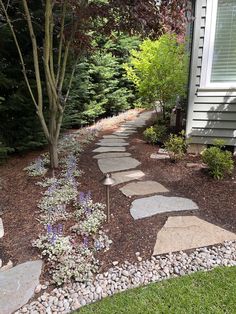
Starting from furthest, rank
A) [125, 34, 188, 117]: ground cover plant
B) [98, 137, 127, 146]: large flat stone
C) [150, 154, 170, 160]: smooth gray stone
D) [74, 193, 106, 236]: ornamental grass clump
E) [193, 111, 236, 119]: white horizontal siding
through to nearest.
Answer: [125, 34, 188, 117]: ground cover plant
[98, 137, 127, 146]: large flat stone
[150, 154, 170, 160]: smooth gray stone
[193, 111, 236, 119]: white horizontal siding
[74, 193, 106, 236]: ornamental grass clump

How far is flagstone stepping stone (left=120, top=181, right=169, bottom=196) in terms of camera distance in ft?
10.4

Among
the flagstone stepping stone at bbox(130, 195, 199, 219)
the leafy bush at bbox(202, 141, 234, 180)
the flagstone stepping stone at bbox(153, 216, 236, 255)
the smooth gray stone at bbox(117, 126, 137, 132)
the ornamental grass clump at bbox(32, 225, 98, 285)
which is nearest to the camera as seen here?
the ornamental grass clump at bbox(32, 225, 98, 285)

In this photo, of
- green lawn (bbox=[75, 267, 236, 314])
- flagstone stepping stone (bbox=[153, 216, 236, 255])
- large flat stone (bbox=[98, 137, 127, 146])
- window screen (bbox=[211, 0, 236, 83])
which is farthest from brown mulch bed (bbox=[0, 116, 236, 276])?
window screen (bbox=[211, 0, 236, 83])

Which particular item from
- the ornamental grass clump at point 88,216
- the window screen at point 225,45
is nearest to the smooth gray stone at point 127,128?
the window screen at point 225,45

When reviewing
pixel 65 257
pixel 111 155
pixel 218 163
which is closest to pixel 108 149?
pixel 111 155

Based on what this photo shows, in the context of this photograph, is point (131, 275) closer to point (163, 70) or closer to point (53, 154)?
point (53, 154)

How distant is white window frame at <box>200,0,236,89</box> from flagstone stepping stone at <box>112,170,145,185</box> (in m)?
1.70

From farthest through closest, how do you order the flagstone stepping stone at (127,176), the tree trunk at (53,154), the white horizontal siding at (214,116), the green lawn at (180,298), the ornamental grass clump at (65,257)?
the white horizontal siding at (214,116) < the tree trunk at (53,154) < the flagstone stepping stone at (127,176) < the ornamental grass clump at (65,257) < the green lawn at (180,298)

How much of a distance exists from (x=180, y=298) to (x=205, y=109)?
3173 millimetres

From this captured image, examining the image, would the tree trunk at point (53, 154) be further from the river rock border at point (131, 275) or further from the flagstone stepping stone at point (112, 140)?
the river rock border at point (131, 275)

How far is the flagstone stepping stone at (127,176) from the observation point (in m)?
3.52

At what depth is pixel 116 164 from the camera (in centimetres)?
410

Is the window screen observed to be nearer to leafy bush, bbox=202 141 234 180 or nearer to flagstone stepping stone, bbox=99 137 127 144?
leafy bush, bbox=202 141 234 180

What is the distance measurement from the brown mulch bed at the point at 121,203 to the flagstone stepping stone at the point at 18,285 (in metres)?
0.11
